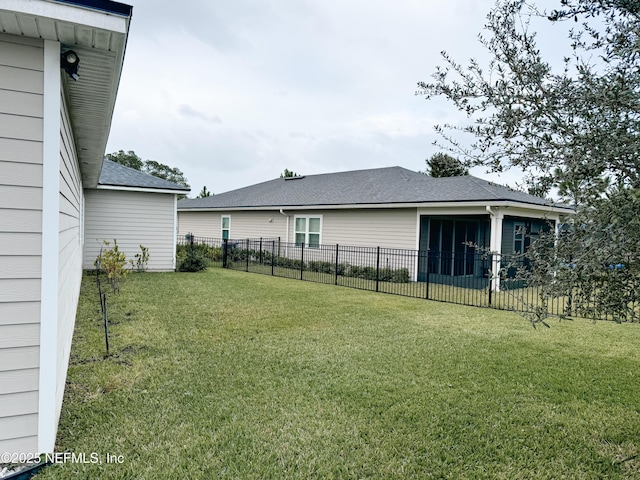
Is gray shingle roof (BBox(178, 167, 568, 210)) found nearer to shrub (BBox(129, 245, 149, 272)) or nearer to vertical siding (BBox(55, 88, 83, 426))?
shrub (BBox(129, 245, 149, 272))

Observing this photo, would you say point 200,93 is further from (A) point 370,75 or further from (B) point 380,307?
(B) point 380,307

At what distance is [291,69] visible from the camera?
16688 mm

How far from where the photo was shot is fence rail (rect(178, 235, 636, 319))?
1091cm

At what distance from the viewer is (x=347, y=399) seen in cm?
395

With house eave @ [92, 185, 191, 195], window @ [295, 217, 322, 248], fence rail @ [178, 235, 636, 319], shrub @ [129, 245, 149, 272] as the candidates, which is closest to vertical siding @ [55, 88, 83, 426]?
fence rail @ [178, 235, 636, 319]

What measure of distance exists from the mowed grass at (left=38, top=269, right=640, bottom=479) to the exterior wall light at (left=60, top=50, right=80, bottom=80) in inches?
110

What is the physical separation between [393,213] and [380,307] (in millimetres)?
6556

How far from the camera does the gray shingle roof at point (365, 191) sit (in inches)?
516

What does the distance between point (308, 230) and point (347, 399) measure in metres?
13.9

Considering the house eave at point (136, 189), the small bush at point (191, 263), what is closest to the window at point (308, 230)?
the small bush at point (191, 263)

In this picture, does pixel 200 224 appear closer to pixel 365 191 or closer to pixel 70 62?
pixel 365 191

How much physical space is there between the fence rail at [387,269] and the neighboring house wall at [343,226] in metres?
0.38

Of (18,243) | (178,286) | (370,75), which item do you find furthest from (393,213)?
(18,243)

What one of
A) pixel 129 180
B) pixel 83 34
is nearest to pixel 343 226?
pixel 129 180
